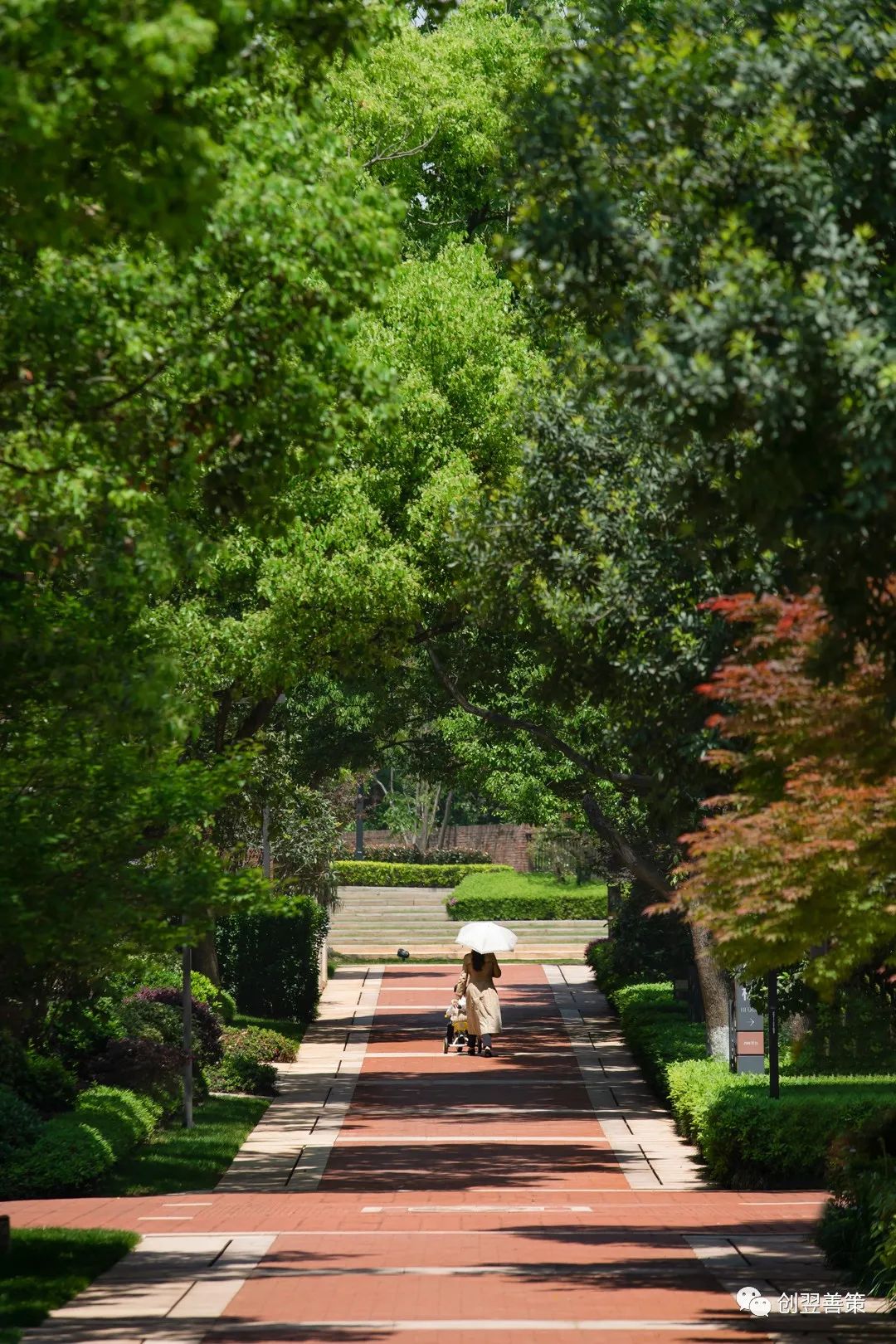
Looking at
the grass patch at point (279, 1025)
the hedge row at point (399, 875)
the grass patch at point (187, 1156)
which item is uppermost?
the hedge row at point (399, 875)

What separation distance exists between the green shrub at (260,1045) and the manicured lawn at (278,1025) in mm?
1113

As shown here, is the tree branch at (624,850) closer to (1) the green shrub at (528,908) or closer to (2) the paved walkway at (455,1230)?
(2) the paved walkway at (455,1230)

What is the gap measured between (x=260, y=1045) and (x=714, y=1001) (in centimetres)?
765

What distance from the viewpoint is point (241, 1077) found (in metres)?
23.0

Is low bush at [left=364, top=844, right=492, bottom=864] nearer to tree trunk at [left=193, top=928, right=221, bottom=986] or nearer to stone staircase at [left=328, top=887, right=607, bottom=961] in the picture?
stone staircase at [left=328, top=887, right=607, bottom=961]

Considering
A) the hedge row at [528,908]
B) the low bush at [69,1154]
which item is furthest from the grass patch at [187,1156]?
the hedge row at [528,908]

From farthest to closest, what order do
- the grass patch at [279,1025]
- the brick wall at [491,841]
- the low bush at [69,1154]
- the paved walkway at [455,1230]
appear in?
the brick wall at [491,841] < the grass patch at [279,1025] < the low bush at [69,1154] < the paved walkway at [455,1230]

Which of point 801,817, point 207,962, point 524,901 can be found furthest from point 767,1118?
point 524,901

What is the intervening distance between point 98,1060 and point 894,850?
12307 millimetres

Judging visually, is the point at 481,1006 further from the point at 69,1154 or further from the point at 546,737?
the point at 69,1154

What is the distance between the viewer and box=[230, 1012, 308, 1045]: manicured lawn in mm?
28531

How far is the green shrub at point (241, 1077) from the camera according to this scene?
22828mm

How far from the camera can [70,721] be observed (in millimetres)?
10609

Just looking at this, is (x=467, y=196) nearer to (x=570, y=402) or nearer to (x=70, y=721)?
(x=570, y=402)
